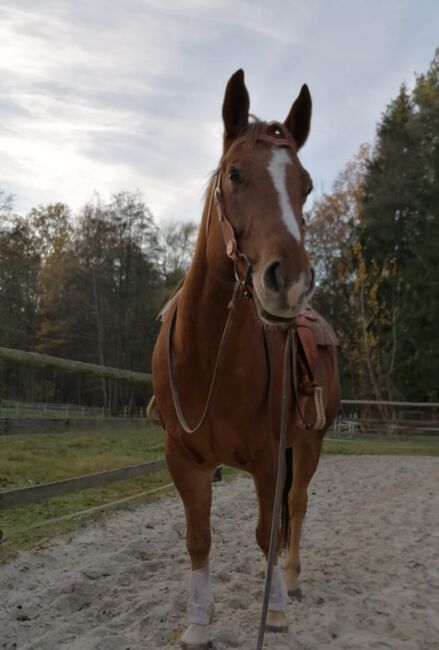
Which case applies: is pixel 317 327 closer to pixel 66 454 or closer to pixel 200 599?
Result: pixel 200 599

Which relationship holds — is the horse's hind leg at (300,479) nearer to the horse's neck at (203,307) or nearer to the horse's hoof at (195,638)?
the horse's hoof at (195,638)

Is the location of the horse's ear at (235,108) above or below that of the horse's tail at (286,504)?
above

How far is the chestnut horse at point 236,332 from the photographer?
2.15 meters

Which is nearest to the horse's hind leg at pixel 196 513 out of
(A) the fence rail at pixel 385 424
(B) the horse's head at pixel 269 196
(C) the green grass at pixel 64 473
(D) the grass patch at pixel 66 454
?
(B) the horse's head at pixel 269 196

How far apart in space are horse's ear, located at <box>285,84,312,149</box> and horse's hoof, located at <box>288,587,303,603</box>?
108 inches

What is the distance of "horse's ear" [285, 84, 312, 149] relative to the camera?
2.61 metres

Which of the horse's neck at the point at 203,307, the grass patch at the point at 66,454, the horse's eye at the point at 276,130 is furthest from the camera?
the grass patch at the point at 66,454

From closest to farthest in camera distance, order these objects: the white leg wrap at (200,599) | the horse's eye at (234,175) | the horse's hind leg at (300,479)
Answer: the horse's eye at (234,175)
the white leg wrap at (200,599)
the horse's hind leg at (300,479)

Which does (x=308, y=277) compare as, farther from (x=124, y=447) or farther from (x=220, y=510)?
(x=124, y=447)

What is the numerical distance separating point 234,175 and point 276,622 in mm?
2292

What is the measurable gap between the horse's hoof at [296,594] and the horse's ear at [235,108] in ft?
9.26

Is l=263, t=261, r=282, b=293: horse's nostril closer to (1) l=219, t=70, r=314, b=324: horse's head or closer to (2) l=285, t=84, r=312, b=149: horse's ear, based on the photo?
(1) l=219, t=70, r=314, b=324: horse's head

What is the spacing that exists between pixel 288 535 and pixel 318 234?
26.0 meters

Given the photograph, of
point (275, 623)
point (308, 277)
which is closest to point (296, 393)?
point (275, 623)
